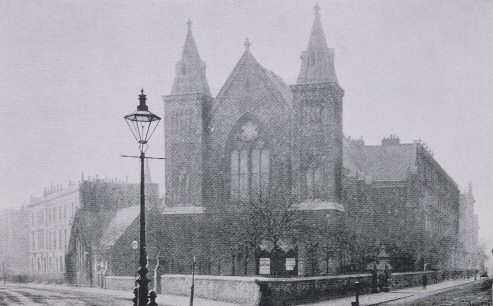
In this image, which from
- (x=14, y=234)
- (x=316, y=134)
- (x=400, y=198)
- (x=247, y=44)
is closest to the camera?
(x=316, y=134)

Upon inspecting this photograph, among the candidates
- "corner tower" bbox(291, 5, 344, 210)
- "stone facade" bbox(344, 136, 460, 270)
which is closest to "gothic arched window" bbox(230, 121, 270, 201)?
"corner tower" bbox(291, 5, 344, 210)

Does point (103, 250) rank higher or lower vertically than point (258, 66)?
lower

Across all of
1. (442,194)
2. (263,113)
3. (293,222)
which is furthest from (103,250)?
(442,194)

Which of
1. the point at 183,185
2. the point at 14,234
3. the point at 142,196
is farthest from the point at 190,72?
the point at 14,234

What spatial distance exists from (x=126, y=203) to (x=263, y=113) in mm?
39262

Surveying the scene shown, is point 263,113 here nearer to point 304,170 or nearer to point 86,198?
point 304,170

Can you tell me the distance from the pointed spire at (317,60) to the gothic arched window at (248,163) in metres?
5.75

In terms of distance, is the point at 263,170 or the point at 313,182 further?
the point at 263,170

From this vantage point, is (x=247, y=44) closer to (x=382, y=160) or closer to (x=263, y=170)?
(x=263, y=170)

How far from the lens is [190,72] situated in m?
56.9

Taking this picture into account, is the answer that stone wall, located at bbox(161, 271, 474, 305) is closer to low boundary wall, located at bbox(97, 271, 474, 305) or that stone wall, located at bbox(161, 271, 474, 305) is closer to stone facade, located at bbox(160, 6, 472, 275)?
low boundary wall, located at bbox(97, 271, 474, 305)

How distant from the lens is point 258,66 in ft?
182

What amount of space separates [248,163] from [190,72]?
8.73 m

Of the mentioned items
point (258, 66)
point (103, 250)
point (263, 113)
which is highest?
point (258, 66)
